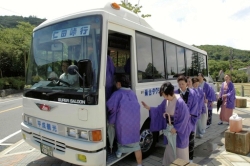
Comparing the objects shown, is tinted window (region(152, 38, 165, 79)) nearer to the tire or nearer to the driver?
the tire

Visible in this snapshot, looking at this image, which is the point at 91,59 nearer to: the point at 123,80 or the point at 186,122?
the point at 123,80

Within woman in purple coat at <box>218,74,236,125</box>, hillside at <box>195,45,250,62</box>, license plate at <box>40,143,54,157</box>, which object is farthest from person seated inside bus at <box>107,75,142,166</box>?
hillside at <box>195,45,250,62</box>

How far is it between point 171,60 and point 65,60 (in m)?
3.01

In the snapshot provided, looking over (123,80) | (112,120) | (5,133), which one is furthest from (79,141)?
(5,133)

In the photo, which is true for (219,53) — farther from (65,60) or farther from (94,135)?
(94,135)

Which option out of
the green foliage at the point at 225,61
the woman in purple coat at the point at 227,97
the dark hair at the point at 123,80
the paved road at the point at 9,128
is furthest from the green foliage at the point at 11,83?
the green foliage at the point at 225,61

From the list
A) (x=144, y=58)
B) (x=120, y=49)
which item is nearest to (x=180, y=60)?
(x=120, y=49)

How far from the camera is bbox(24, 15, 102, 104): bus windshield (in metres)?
2.95

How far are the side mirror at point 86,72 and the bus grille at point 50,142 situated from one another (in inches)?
42.8

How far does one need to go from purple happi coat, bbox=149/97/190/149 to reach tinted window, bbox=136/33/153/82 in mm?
759

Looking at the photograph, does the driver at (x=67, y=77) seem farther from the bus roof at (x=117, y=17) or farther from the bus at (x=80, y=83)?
the bus roof at (x=117, y=17)

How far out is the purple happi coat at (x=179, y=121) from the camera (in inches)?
128

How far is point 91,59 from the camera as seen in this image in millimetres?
3027

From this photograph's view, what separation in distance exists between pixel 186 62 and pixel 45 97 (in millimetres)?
4764
